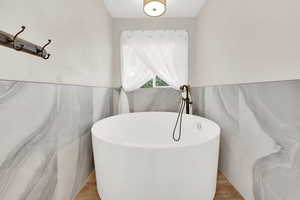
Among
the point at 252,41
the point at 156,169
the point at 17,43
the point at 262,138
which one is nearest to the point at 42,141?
the point at 17,43

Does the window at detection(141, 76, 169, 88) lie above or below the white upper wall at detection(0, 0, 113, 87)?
below

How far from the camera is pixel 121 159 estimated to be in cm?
124

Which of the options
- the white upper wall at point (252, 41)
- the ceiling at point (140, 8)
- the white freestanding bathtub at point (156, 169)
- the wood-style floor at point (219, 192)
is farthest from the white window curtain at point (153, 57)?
the white freestanding bathtub at point (156, 169)

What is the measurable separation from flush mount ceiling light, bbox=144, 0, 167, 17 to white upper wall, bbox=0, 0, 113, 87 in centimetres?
68

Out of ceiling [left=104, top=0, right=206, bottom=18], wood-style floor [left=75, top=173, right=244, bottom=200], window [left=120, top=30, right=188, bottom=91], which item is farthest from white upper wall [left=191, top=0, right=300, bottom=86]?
wood-style floor [left=75, top=173, right=244, bottom=200]

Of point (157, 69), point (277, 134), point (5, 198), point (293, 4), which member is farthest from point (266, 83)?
point (157, 69)

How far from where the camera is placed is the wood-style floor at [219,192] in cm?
158

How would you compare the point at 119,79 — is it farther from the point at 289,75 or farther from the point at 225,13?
the point at 289,75

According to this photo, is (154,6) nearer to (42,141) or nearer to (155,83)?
(155,83)

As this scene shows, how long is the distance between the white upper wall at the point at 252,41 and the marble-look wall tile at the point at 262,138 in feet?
0.38

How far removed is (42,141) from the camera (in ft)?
3.64

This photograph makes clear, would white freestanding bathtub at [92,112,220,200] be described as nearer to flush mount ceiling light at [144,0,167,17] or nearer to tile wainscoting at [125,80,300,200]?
tile wainscoting at [125,80,300,200]

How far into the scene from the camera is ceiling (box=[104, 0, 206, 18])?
8.43ft

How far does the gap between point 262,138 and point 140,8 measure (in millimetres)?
2492
